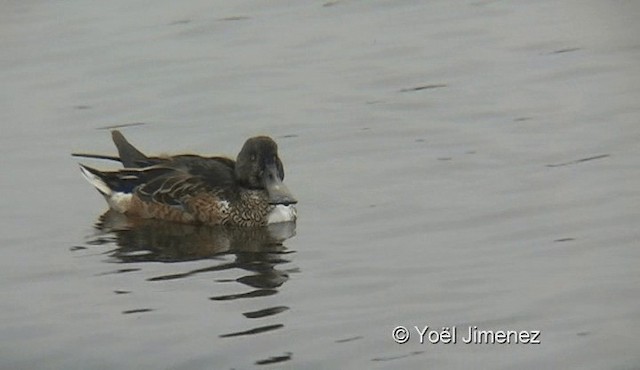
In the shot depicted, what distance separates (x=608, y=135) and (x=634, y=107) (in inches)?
23.8

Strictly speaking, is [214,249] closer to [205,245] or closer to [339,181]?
[205,245]

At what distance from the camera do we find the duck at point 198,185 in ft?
36.9

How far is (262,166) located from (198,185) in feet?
1.59

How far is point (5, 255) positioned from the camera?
10.3m

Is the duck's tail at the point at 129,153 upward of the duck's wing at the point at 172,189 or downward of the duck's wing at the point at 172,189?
upward

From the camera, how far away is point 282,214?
11.0 metres

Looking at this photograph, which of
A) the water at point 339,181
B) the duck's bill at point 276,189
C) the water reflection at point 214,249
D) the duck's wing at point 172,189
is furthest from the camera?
the duck's wing at point 172,189

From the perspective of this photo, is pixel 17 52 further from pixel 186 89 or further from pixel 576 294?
pixel 576 294

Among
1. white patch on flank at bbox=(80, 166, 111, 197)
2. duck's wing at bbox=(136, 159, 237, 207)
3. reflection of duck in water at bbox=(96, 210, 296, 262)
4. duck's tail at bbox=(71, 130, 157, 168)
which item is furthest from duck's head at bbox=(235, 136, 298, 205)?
white patch on flank at bbox=(80, 166, 111, 197)

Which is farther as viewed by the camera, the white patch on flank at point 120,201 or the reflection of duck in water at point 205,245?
the white patch on flank at point 120,201

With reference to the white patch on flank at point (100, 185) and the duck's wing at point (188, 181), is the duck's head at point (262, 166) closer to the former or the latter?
the duck's wing at point (188, 181)

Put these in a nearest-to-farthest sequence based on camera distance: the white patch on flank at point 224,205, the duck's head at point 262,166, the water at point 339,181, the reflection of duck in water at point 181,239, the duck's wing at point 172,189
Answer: the water at point 339,181 → the reflection of duck in water at point 181,239 → the duck's head at point 262,166 → the white patch on flank at point 224,205 → the duck's wing at point 172,189

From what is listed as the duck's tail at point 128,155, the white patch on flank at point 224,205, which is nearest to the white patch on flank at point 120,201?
the duck's tail at point 128,155

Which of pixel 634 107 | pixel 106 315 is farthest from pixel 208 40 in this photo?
pixel 106 315
